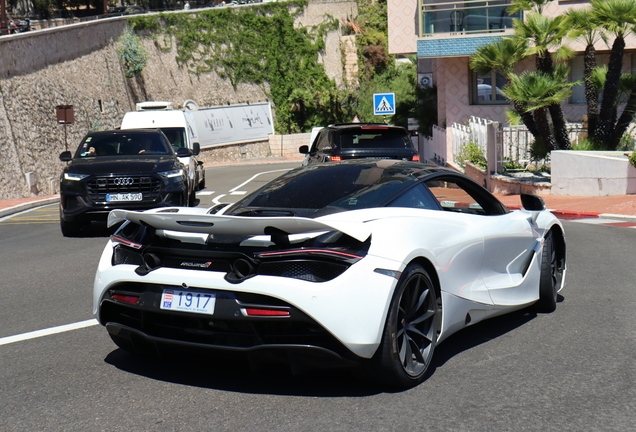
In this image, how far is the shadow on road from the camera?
505cm

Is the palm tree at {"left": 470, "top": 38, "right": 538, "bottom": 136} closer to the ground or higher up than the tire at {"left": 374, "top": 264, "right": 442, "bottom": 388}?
higher up

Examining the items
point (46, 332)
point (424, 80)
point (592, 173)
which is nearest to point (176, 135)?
point (592, 173)

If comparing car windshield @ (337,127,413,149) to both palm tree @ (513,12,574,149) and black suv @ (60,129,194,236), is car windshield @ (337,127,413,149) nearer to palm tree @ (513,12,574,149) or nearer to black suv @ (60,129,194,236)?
black suv @ (60,129,194,236)

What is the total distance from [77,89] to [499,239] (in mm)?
35250

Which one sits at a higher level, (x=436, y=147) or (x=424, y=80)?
(x=424, y=80)

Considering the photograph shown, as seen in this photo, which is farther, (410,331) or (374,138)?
(374,138)

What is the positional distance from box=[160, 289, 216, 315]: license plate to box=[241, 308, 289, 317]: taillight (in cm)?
21

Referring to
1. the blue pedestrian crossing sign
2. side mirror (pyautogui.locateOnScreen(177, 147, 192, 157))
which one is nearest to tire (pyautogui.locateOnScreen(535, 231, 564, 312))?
side mirror (pyautogui.locateOnScreen(177, 147, 192, 157))

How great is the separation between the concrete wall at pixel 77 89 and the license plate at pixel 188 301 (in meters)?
24.6

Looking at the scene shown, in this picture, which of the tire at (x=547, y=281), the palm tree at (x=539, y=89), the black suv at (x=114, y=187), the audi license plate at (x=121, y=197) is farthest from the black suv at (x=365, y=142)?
the tire at (x=547, y=281)

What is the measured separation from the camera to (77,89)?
38.9 meters

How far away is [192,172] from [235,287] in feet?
51.5

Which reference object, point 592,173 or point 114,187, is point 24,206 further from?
point 592,173

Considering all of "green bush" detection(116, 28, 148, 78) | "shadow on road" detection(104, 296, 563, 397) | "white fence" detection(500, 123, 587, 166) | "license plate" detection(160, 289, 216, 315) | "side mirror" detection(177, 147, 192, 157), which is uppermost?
"green bush" detection(116, 28, 148, 78)
